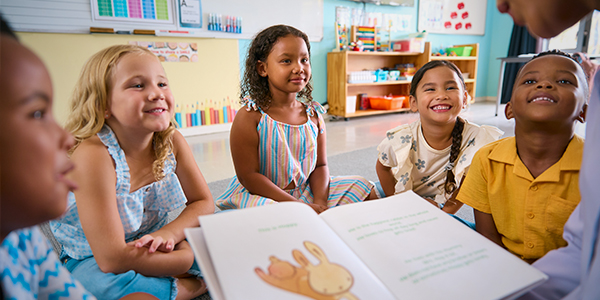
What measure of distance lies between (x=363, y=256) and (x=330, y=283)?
0.20ft

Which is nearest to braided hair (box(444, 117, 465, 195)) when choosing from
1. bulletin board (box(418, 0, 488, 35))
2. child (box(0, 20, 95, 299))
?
child (box(0, 20, 95, 299))

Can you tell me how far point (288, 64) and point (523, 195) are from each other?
737 millimetres

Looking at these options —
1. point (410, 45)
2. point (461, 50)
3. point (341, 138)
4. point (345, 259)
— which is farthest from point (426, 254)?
point (461, 50)

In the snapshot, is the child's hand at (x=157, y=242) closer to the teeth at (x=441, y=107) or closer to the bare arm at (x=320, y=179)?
the bare arm at (x=320, y=179)

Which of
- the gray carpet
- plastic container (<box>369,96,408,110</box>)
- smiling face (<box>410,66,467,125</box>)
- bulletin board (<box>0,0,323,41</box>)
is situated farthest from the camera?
plastic container (<box>369,96,408,110</box>)

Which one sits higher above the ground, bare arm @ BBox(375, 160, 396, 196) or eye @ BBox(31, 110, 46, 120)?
eye @ BBox(31, 110, 46, 120)

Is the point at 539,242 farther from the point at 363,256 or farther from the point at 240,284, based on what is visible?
the point at 240,284

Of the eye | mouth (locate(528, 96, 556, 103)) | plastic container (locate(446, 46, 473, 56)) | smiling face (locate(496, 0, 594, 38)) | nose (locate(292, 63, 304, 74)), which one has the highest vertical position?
plastic container (locate(446, 46, 473, 56))

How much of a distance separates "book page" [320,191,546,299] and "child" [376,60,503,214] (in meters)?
0.60

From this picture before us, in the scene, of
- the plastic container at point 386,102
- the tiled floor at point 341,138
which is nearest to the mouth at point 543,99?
the tiled floor at point 341,138

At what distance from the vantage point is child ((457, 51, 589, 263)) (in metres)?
0.60

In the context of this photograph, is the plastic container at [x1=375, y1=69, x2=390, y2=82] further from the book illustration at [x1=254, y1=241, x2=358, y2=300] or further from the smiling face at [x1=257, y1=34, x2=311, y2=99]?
the book illustration at [x1=254, y1=241, x2=358, y2=300]

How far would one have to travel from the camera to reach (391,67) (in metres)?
4.11

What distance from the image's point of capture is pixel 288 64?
1.07m
